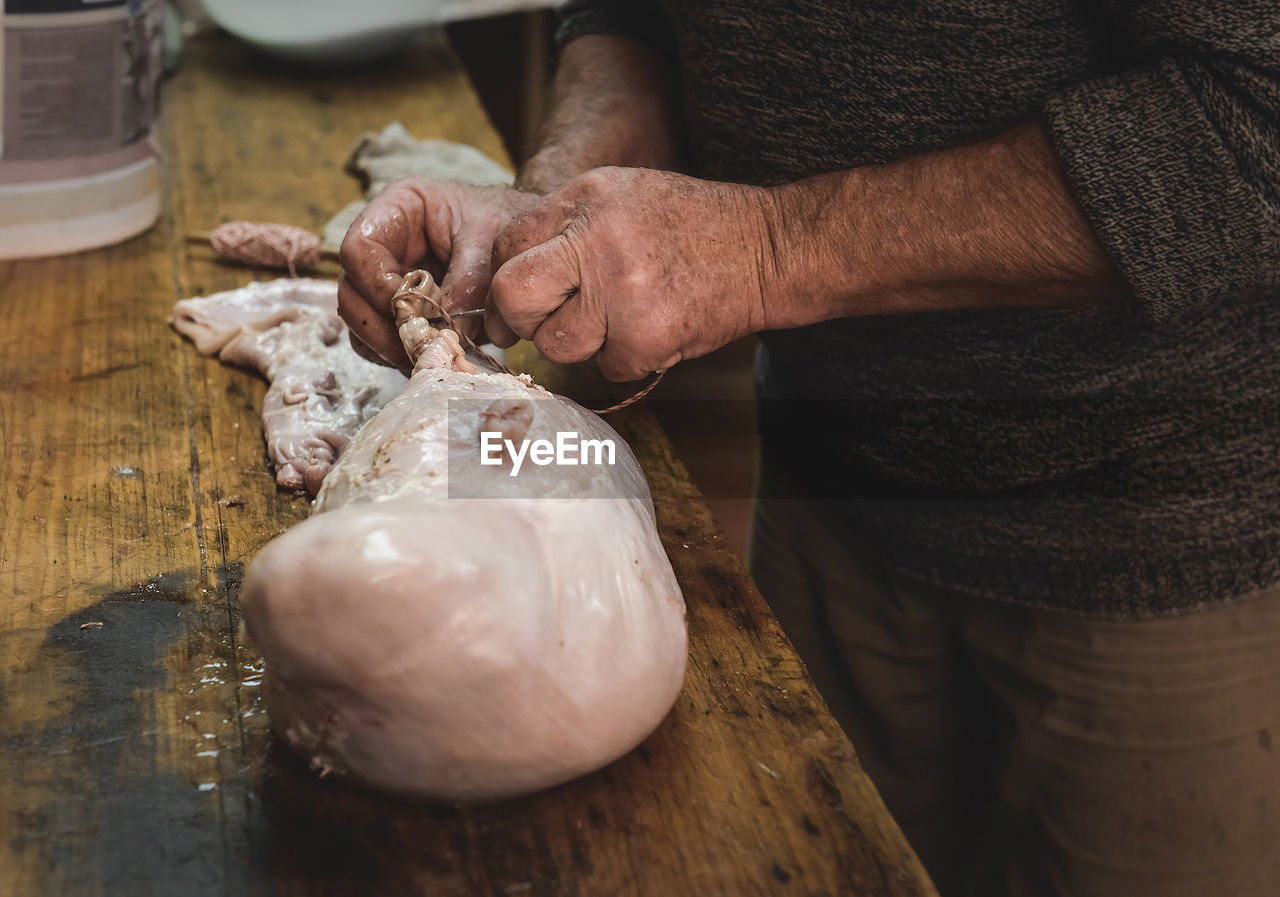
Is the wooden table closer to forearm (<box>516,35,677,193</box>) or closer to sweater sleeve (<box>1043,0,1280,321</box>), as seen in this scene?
forearm (<box>516,35,677,193</box>)

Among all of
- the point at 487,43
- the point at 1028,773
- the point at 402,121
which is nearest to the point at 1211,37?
the point at 1028,773

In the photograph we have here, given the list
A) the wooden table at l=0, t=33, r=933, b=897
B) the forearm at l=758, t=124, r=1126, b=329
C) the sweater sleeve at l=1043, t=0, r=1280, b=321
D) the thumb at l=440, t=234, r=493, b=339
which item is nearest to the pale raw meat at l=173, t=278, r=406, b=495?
the wooden table at l=0, t=33, r=933, b=897

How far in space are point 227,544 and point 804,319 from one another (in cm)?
70

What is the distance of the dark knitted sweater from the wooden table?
1.04 feet

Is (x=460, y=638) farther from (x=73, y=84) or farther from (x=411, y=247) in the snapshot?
(x=73, y=84)

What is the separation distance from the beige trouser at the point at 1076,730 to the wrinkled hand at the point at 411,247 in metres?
0.67

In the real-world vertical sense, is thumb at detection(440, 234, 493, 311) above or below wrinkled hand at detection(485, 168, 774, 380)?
below

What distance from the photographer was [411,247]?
1.41 metres

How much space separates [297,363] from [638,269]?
24.1 inches

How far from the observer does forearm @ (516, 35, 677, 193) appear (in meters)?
1.61

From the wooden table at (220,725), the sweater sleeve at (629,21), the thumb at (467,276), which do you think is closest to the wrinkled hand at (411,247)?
the thumb at (467,276)

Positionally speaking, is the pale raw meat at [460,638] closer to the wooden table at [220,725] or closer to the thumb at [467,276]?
the wooden table at [220,725]

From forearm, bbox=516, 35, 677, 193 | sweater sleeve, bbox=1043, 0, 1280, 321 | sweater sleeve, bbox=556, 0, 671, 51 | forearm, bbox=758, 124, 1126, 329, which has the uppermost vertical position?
sweater sleeve, bbox=1043, 0, 1280, 321

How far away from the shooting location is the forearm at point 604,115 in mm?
1613
